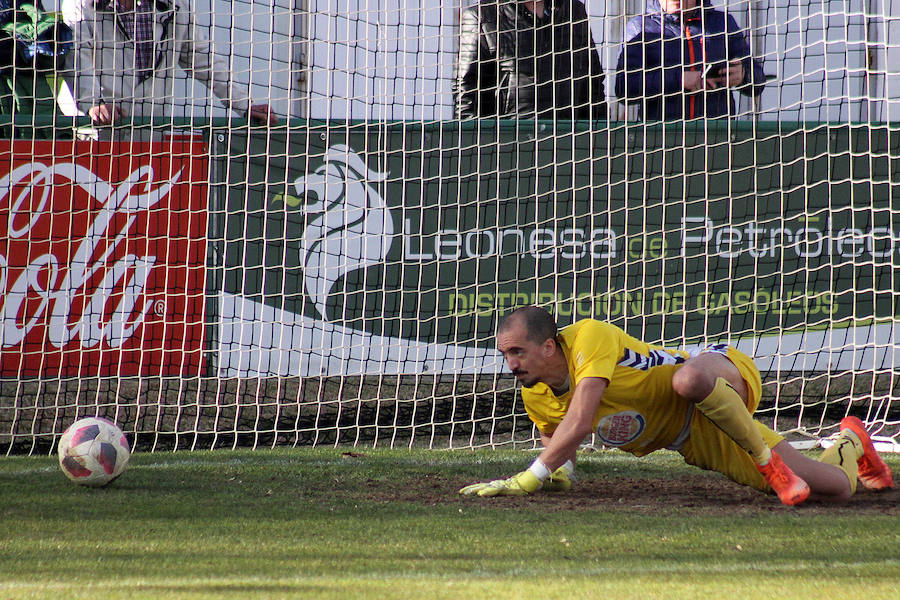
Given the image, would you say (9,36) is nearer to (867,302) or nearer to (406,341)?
(406,341)

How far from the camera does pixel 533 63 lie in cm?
668

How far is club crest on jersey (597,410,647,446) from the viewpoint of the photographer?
3.93 metres

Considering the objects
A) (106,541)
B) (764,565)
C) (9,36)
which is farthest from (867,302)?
(9,36)

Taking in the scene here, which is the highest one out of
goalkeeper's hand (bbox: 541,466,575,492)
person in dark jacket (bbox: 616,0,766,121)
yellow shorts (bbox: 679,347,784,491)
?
person in dark jacket (bbox: 616,0,766,121)

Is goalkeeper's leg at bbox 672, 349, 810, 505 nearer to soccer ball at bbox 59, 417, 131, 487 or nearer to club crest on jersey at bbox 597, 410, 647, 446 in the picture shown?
club crest on jersey at bbox 597, 410, 647, 446

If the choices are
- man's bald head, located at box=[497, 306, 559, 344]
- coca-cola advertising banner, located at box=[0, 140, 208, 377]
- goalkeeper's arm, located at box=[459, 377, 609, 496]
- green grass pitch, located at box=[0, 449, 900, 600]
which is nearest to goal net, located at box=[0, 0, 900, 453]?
coca-cola advertising banner, located at box=[0, 140, 208, 377]

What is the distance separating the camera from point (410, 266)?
6.41 metres

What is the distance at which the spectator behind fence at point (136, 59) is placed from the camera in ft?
21.2

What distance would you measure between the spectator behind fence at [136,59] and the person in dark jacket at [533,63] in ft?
4.86

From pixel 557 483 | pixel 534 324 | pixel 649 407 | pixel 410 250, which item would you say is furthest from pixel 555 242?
pixel 534 324

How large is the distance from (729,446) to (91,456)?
2641 millimetres

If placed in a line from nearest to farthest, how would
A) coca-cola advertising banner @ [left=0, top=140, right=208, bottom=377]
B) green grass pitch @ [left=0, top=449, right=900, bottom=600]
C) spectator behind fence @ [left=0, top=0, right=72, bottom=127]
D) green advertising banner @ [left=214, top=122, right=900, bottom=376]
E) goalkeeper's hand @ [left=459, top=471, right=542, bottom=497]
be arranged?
green grass pitch @ [left=0, top=449, right=900, bottom=600]
goalkeeper's hand @ [left=459, top=471, right=542, bottom=497]
coca-cola advertising banner @ [left=0, top=140, right=208, bottom=377]
green advertising banner @ [left=214, top=122, right=900, bottom=376]
spectator behind fence @ [left=0, top=0, right=72, bottom=127]

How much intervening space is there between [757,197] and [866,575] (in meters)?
4.10

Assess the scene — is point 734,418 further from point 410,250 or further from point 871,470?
point 410,250
